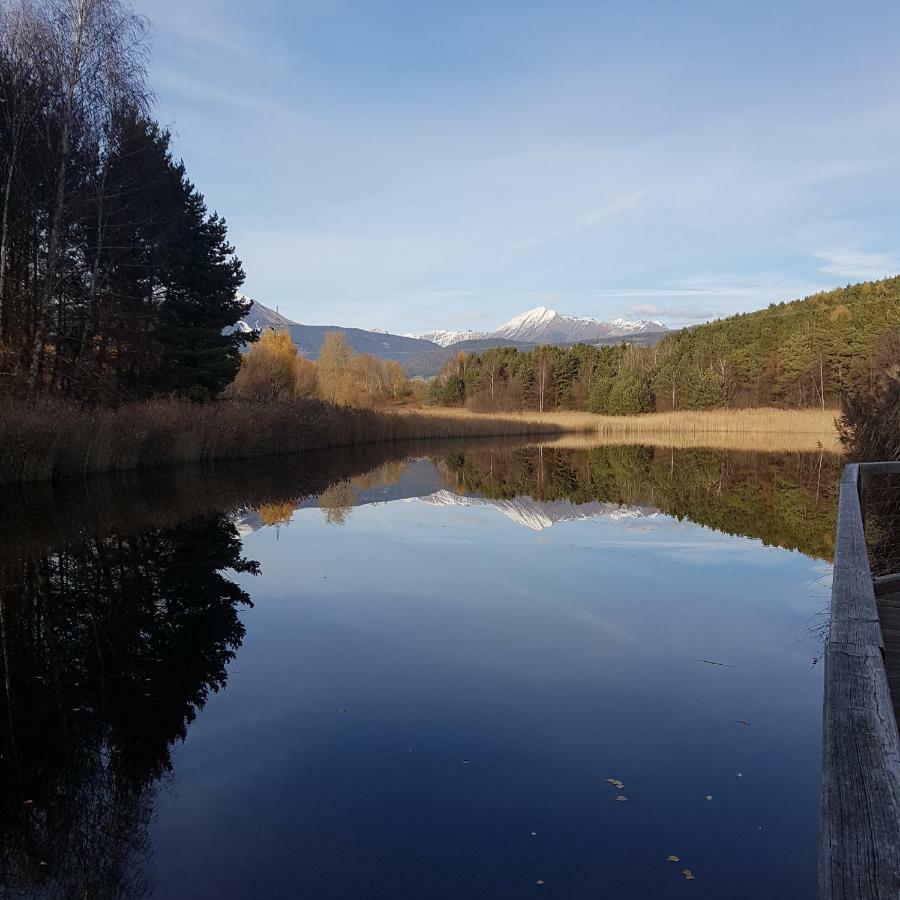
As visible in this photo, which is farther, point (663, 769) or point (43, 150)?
point (43, 150)

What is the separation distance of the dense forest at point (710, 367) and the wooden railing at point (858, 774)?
2075 inches

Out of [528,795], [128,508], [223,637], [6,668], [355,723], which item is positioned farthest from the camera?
[128,508]

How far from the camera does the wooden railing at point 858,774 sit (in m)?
1.07

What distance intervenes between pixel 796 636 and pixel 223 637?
13.7 feet

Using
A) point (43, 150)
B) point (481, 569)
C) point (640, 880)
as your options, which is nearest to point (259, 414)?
point (43, 150)

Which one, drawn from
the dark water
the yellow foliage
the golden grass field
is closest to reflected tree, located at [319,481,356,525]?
the dark water

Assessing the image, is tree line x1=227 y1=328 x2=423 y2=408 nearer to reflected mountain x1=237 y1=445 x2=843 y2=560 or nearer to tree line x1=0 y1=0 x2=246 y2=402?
tree line x1=0 y1=0 x2=246 y2=402

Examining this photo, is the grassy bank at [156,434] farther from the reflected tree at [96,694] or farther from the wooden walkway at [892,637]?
the wooden walkway at [892,637]

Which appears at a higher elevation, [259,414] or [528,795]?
[259,414]

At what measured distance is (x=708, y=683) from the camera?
445 cm

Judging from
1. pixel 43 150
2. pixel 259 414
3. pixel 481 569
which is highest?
pixel 43 150

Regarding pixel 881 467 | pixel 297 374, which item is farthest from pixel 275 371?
pixel 881 467

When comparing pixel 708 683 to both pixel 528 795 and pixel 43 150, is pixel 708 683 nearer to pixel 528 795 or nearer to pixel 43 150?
pixel 528 795

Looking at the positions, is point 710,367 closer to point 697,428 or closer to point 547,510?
point 697,428
